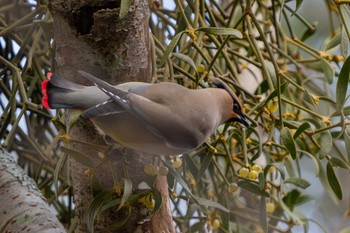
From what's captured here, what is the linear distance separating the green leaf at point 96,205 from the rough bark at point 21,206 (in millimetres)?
105

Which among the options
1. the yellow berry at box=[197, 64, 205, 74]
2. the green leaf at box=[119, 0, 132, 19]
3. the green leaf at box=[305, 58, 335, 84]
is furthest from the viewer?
the green leaf at box=[305, 58, 335, 84]

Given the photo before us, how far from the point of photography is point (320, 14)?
3217 mm

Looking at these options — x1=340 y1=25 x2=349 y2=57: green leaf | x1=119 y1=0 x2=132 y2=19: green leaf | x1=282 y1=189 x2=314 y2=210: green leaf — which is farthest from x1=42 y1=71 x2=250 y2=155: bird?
x1=282 y1=189 x2=314 y2=210: green leaf

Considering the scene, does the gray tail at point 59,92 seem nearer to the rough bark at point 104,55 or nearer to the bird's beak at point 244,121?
the rough bark at point 104,55

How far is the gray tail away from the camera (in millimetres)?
1082

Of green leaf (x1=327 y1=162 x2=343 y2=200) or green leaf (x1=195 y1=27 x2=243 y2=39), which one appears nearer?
green leaf (x1=195 y1=27 x2=243 y2=39)

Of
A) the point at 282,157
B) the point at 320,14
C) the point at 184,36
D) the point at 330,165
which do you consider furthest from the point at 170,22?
the point at 320,14

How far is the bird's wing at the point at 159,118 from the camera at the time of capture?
107 centimetres

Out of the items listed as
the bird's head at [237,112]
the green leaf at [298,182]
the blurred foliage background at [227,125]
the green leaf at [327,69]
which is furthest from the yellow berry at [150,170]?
the green leaf at [327,69]

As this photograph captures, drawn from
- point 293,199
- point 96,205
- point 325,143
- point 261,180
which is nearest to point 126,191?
point 96,205

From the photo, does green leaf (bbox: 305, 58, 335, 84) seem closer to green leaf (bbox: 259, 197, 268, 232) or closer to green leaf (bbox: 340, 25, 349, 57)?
green leaf (bbox: 340, 25, 349, 57)

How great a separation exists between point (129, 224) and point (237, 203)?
16.7 inches

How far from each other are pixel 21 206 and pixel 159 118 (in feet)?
1.01

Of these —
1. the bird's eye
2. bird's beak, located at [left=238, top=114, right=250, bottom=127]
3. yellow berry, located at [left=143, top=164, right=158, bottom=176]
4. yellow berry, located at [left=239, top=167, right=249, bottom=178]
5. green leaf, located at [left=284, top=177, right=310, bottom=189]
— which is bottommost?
green leaf, located at [left=284, top=177, right=310, bottom=189]
